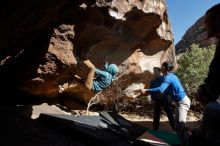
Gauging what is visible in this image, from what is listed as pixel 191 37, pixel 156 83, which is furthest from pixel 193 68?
pixel 191 37

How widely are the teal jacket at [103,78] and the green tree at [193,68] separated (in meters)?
7.24

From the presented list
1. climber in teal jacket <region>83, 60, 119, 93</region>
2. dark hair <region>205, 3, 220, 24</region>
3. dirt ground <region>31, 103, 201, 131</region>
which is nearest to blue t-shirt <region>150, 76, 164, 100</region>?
climber in teal jacket <region>83, 60, 119, 93</region>

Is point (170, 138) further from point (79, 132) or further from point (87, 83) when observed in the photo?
point (87, 83)

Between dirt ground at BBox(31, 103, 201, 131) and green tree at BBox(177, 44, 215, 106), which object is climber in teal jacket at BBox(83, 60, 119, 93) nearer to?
dirt ground at BBox(31, 103, 201, 131)

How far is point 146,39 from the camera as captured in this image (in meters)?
11.3

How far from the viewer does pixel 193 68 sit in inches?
657

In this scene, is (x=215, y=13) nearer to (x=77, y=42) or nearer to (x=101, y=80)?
Answer: (x=77, y=42)

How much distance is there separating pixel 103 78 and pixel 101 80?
116mm

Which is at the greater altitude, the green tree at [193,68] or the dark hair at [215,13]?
the green tree at [193,68]

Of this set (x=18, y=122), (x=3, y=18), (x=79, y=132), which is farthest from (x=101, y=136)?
(x=3, y=18)

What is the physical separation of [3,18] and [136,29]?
22.6 feet

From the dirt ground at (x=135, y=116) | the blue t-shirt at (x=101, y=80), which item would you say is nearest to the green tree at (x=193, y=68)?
the dirt ground at (x=135, y=116)

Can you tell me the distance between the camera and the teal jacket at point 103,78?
30.9 ft

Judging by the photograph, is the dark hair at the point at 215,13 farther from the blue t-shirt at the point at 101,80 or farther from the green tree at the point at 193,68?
the green tree at the point at 193,68
